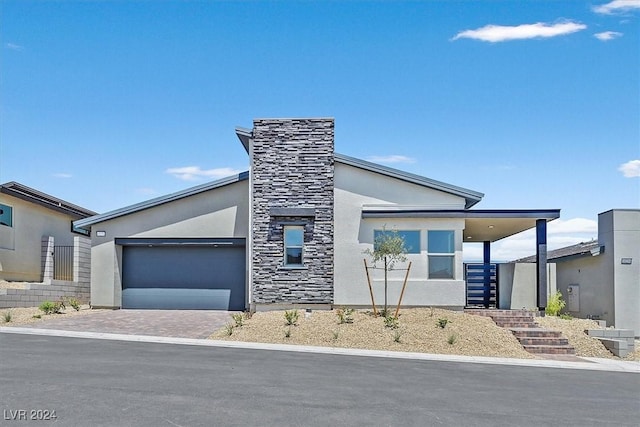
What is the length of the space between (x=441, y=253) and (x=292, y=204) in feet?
17.2

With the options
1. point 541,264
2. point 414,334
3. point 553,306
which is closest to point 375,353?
point 414,334

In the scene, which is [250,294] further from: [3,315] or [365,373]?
[365,373]

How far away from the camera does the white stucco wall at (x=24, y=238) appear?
24859 mm

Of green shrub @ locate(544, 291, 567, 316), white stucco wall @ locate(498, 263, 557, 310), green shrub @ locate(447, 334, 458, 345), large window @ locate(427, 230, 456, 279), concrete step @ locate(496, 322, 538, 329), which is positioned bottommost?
green shrub @ locate(447, 334, 458, 345)

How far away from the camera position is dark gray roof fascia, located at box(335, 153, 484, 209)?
2144cm

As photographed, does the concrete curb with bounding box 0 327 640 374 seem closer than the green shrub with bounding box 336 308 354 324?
Yes

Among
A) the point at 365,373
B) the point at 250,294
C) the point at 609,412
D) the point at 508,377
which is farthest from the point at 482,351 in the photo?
the point at 250,294

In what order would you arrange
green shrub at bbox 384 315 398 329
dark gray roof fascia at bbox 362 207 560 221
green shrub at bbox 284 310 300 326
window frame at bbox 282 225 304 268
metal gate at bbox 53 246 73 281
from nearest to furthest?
green shrub at bbox 384 315 398 329 → green shrub at bbox 284 310 300 326 → dark gray roof fascia at bbox 362 207 560 221 → window frame at bbox 282 225 304 268 → metal gate at bbox 53 246 73 281

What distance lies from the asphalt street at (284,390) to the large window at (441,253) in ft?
23.5

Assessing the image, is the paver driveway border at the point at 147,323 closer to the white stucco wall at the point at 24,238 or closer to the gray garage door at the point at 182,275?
the gray garage door at the point at 182,275

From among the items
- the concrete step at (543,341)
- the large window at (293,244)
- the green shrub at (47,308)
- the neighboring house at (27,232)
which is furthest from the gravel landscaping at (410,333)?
the neighboring house at (27,232)

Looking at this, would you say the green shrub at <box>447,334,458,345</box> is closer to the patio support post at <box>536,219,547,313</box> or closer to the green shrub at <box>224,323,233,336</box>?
the patio support post at <box>536,219,547,313</box>

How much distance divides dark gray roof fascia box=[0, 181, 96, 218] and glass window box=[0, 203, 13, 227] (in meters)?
0.57

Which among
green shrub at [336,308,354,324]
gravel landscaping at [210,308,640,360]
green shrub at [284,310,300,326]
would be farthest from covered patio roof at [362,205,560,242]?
green shrub at [284,310,300,326]
